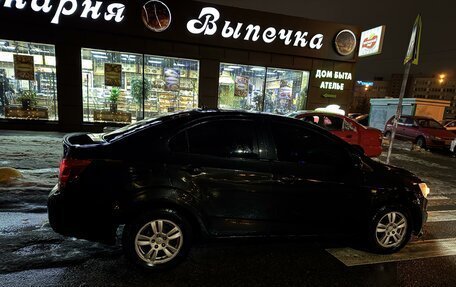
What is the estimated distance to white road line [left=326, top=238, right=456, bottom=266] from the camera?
3.87 meters

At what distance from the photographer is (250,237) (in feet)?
11.6

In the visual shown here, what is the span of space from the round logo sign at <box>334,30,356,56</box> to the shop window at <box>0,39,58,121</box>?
12.5 m

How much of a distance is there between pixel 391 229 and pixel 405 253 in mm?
458

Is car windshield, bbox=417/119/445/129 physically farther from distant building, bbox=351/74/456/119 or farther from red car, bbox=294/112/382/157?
distant building, bbox=351/74/456/119

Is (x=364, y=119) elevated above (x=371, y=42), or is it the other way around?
(x=371, y=42)

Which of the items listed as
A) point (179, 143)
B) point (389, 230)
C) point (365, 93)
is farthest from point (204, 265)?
point (365, 93)

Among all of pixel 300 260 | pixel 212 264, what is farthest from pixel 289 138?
pixel 212 264

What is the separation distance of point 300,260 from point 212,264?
3.59ft

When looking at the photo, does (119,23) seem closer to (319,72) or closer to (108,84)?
(108,84)

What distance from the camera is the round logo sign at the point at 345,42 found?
48.6 ft

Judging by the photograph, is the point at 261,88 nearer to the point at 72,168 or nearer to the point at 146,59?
the point at 146,59

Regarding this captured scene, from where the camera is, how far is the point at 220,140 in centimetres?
348

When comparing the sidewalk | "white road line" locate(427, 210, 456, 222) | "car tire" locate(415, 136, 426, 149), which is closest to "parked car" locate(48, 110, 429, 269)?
"white road line" locate(427, 210, 456, 222)

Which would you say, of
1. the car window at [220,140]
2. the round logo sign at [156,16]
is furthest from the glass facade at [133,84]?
the car window at [220,140]
